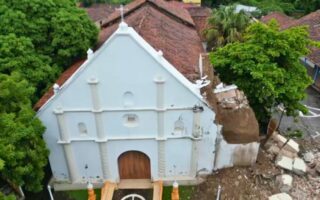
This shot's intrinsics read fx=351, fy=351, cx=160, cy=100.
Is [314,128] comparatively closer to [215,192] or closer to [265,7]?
[215,192]

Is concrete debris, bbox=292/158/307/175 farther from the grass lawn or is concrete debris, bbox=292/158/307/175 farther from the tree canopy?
Answer: the tree canopy

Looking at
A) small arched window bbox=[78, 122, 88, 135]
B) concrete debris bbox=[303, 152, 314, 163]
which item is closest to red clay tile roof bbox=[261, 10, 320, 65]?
concrete debris bbox=[303, 152, 314, 163]

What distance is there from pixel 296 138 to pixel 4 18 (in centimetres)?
2285

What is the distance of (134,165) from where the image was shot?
22.9 metres

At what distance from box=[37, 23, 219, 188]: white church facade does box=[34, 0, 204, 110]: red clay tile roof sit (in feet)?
8.72

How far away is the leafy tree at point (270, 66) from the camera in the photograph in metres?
23.5

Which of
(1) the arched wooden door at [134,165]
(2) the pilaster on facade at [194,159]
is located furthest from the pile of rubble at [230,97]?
(1) the arched wooden door at [134,165]

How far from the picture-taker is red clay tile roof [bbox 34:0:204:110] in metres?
23.5

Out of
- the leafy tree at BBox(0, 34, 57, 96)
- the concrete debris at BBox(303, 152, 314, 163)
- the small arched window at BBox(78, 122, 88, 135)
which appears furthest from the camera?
the concrete debris at BBox(303, 152, 314, 163)

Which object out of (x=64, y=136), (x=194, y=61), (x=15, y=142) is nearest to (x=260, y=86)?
(x=194, y=61)

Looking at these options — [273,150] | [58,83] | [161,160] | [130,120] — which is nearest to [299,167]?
[273,150]

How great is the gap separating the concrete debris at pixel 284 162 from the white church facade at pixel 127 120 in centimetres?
462

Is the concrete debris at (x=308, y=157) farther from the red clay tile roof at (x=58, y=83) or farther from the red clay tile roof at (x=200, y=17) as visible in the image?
the red clay tile roof at (x=200, y=17)

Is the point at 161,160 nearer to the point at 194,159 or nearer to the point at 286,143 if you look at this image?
the point at 194,159
